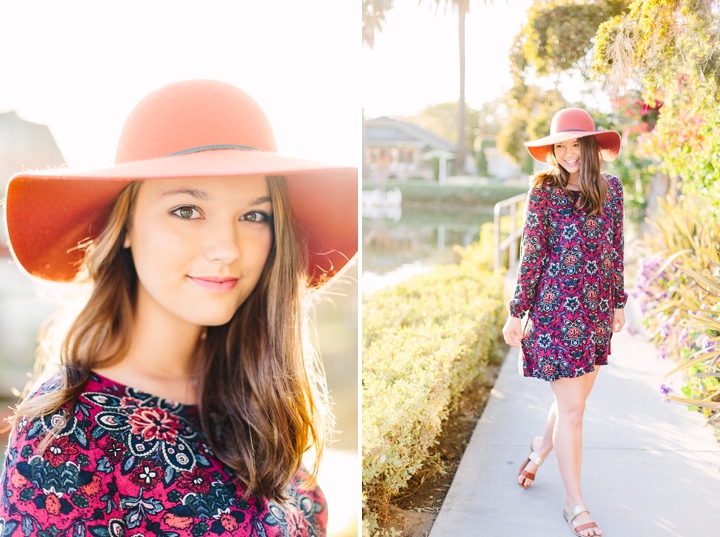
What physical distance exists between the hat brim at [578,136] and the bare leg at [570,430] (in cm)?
78

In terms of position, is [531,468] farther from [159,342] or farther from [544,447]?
[159,342]

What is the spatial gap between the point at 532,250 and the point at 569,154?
1.16 ft

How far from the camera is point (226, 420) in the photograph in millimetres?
1438

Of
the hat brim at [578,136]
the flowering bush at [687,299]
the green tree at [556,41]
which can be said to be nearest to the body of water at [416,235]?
the flowering bush at [687,299]

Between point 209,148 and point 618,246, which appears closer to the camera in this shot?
point 209,148

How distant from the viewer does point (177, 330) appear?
4.73 ft

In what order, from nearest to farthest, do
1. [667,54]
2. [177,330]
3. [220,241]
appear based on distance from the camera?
[220,241]
[177,330]
[667,54]

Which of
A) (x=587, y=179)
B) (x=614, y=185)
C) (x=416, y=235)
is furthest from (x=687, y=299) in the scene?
(x=416, y=235)

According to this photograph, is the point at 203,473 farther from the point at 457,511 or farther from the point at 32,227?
the point at 457,511

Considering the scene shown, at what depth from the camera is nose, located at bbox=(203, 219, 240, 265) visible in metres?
1.32

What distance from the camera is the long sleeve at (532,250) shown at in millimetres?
2158

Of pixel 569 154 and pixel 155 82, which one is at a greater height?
pixel 155 82

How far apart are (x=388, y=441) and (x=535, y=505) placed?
63cm


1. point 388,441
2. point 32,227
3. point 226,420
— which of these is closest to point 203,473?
point 226,420
